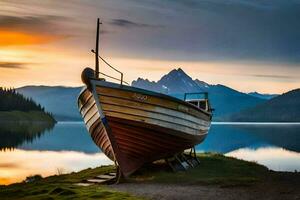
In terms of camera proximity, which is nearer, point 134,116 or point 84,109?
point 134,116

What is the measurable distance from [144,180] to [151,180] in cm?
37

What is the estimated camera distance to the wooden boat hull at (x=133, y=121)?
26375 mm

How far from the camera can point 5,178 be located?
42188mm

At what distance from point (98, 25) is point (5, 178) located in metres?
18.9

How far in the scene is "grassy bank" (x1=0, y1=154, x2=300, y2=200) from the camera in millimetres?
20625

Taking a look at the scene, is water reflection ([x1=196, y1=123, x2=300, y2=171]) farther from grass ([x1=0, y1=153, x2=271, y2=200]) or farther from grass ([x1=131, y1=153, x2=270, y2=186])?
grass ([x1=0, y1=153, x2=271, y2=200])

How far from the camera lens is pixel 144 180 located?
26609mm

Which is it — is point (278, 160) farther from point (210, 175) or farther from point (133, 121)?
point (133, 121)

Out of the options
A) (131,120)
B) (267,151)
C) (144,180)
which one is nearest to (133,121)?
(131,120)

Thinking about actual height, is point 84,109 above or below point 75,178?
above

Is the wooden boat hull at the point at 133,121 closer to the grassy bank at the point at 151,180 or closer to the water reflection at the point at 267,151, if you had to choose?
the grassy bank at the point at 151,180

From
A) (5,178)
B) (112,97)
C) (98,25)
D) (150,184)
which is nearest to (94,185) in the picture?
(150,184)

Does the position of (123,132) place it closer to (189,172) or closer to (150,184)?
(150,184)

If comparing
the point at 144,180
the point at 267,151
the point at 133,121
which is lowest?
the point at 267,151
